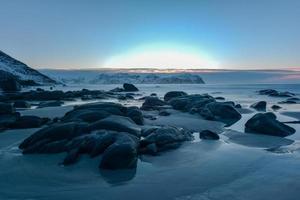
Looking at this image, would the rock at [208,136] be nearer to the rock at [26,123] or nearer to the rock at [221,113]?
the rock at [221,113]

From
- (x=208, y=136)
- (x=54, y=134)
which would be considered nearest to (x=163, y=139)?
(x=208, y=136)

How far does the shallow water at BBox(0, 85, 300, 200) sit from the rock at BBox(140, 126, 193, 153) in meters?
0.36

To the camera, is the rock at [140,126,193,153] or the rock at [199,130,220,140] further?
the rock at [199,130,220,140]

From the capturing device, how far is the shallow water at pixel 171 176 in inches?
291

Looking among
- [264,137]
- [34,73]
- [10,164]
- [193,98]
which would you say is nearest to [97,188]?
[10,164]

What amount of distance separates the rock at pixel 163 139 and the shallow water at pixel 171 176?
0.36 meters

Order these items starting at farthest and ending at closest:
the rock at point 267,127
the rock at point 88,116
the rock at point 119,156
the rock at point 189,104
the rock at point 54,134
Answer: the rock at point 189,104 → the rock at point 267,127 → the rock at point 88,116 → the rock at point 54,134 → the rock at point 119,156

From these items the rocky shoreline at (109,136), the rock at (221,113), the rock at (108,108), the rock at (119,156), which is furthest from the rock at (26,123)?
the rock at (221,113)

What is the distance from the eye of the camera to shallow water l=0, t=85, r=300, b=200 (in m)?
7.40

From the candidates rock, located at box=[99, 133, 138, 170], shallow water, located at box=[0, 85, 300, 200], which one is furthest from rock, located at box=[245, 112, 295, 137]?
rock, located at box=[99, 133, 138, 170]

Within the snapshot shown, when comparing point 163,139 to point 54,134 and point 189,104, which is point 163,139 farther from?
point 189,104

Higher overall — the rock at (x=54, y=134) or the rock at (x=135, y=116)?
the rock at (x=54, y=134)

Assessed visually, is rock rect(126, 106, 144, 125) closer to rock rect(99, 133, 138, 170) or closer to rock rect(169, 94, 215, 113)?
rock rect(99, 133, 138, 170)

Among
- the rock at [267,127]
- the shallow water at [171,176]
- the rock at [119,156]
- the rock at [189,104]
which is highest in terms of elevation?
the rock at [119,156]
